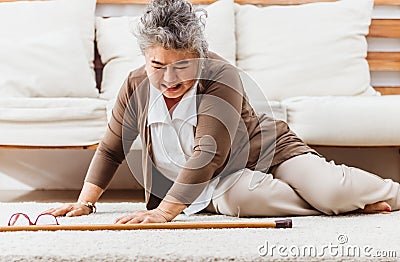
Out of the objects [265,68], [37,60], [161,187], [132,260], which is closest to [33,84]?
[37,60]

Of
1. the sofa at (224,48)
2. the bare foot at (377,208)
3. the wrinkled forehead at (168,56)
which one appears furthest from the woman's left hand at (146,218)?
the sofa at (224,48)

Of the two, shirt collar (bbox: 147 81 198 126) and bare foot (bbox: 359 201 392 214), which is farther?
bare foot (bbox: 359 201 392 214)

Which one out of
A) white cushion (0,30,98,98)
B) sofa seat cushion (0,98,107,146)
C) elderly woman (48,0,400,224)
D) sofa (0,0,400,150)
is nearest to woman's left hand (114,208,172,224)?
elderly woman (48,0,400,224)

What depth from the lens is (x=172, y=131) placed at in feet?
6.04

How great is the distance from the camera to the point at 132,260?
125cm

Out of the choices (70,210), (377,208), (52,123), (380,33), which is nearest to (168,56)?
(70,210)

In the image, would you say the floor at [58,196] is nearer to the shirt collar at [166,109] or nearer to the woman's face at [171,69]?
the shirt collar at [166,109]

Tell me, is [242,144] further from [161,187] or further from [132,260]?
[132,260]

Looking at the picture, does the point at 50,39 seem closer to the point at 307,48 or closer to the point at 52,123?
the point at 52,123

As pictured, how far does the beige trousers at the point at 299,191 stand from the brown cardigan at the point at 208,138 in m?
0.05

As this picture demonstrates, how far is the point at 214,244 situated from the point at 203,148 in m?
0.38

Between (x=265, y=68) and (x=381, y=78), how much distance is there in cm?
57

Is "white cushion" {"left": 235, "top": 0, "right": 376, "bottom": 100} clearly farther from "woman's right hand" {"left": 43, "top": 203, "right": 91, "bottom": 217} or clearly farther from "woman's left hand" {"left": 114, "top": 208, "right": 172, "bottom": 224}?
"woman's left hand" {"left": 114, "top": 208, "right": 172, "bottom": 224}

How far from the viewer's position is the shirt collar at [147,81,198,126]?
1.79m
